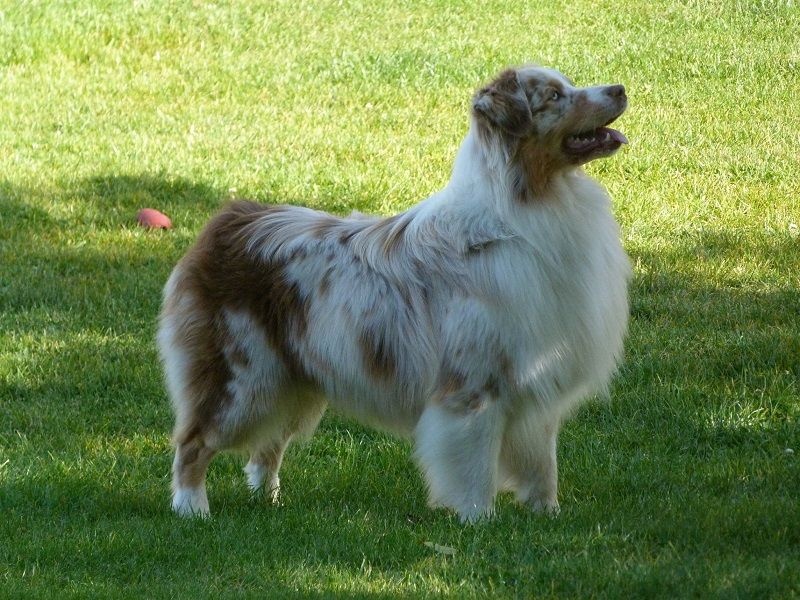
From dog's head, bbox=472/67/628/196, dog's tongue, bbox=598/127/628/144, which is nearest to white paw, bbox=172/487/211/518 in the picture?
dog's head, bbox=472/67/628/196

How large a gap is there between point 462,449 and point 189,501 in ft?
4.59

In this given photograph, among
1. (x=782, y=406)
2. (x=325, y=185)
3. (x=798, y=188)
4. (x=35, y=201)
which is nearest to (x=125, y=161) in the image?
(x=35, y=201)

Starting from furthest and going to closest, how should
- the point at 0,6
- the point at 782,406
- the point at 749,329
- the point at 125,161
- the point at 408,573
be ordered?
the point at 0,6 → the point at 125,161 → the point at 749,329 → the point at 782,406 → the point at 408,573

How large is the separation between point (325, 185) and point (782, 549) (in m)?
6.95

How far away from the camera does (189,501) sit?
6008mm

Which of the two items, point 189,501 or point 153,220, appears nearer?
point 189,501

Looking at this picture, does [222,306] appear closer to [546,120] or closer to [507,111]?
[507,111]

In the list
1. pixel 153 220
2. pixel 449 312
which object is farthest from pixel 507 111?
pixel 153 220

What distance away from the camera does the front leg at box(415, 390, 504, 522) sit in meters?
5.47

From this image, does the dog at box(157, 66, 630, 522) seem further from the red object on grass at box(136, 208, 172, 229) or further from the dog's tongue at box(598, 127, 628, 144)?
the red object on grass at box(136, 208, 172, 229)

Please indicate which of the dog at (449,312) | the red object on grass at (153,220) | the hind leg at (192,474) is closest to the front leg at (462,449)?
the dog at (449,312)

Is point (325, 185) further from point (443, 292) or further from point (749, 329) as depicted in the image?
point (443, 292)

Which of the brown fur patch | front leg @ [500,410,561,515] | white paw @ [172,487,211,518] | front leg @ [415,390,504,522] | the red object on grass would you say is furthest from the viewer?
the red object on grass

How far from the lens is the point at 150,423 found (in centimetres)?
729
